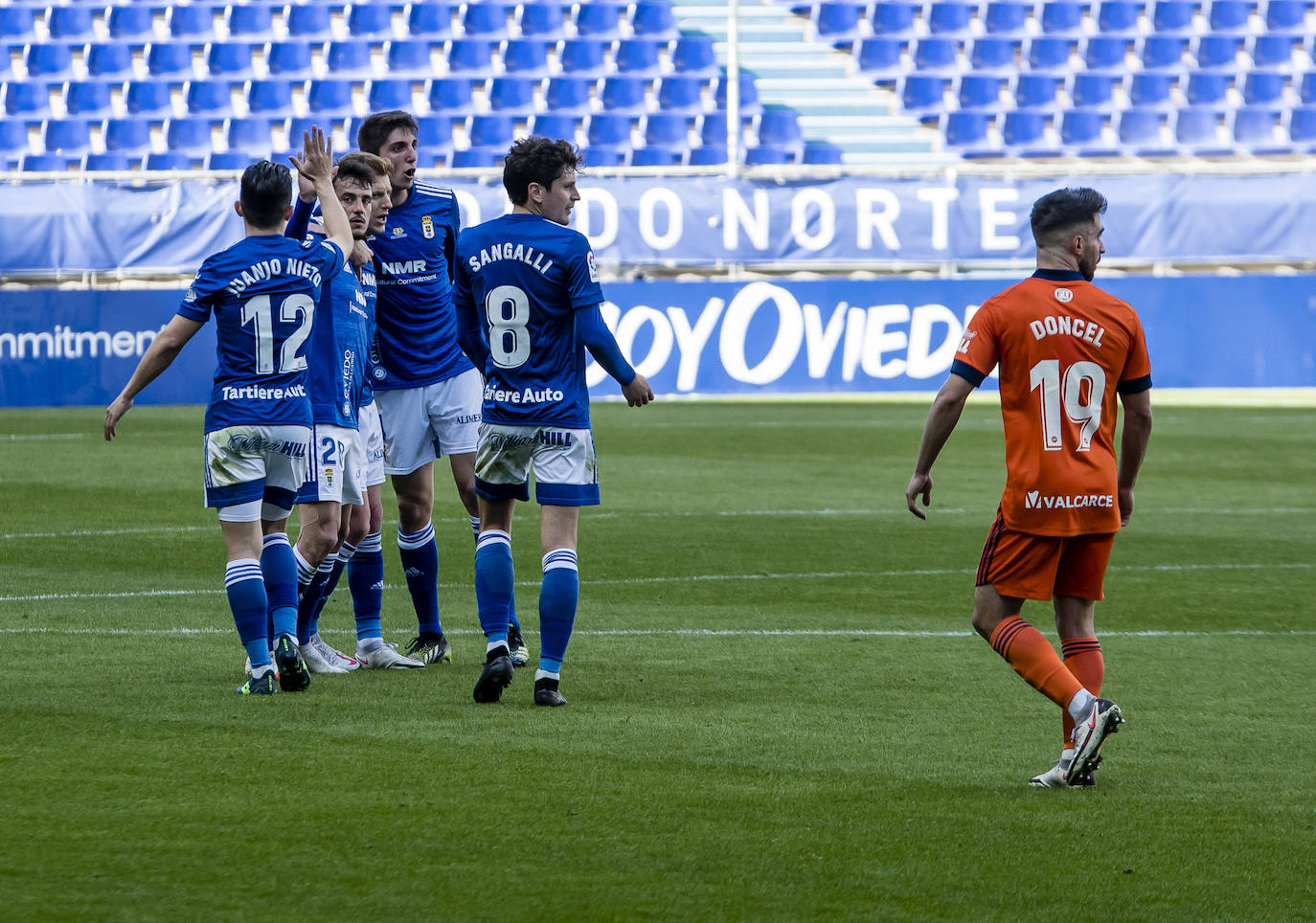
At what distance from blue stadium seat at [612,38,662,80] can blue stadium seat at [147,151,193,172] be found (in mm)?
6351

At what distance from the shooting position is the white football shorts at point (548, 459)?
523 centimetres

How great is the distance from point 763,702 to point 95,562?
432 centimetres

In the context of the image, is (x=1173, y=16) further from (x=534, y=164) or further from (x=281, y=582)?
(x=281, y=582)

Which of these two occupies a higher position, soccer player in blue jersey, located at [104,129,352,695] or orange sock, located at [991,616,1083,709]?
soccer player in blue jersey, located at [104,129,352,695]

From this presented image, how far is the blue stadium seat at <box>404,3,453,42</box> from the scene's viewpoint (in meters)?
26.0

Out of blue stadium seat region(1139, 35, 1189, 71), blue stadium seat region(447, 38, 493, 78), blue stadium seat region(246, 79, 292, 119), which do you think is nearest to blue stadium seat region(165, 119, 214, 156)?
blue stadium seat region(246, 79, 292, 119)

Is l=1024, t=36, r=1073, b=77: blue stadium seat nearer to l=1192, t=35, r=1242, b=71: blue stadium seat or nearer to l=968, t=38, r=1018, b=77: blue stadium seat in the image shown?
l=968, t=38, r=1018, b=77: blue stadium seat

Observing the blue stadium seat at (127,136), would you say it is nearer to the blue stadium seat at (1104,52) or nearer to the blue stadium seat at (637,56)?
the blue stadium seat at (637,56)

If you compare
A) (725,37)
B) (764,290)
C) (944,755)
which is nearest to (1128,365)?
(944,755)

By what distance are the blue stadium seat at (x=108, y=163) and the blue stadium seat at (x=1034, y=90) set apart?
1292cm

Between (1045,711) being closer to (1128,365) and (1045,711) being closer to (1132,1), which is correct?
(1128,365)

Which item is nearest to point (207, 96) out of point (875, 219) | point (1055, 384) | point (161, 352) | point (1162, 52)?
point (875, 219)

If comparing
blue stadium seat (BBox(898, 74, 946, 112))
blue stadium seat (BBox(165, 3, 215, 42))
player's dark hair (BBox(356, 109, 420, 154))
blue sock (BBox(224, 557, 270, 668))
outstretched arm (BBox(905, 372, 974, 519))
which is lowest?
blue sock (BBox(224, 557, 270, 668))

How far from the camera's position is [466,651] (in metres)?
6.26
